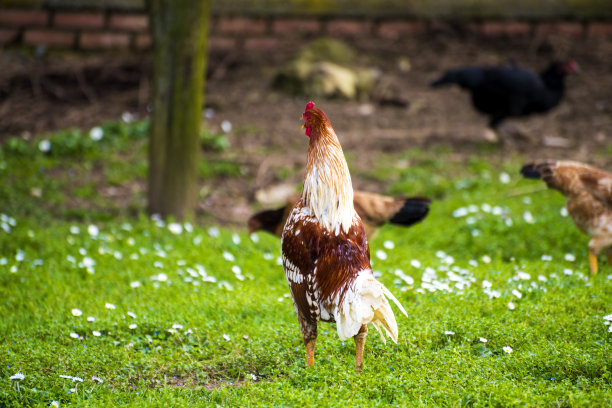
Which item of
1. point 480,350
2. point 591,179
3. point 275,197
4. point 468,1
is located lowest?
point 275,197

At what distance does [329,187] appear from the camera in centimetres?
371

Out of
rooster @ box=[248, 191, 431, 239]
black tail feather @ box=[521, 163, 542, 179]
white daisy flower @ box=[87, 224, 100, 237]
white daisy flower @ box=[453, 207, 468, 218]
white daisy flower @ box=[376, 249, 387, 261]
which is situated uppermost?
black tail feather @ box=[521, 163, 542, 179]

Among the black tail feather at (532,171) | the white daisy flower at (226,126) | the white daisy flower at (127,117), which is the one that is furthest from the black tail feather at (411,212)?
the white daisy flower at (127,117)

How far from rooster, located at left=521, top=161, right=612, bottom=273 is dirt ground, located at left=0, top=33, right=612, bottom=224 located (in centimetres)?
265

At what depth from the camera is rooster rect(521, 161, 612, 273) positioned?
506cm

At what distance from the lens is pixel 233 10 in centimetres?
1018

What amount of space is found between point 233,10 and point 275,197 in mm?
3968

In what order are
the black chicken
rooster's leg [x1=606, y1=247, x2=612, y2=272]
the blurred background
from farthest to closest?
the black chicken, the blurred background, rooster's leg [x1=606, y1=247, x2=612, y2=272]

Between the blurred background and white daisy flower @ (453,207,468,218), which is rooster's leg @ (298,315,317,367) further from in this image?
the blurred background

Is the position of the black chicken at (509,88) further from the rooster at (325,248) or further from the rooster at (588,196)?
the rooster at (325,248)

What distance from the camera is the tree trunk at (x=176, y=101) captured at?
6445 millimetres

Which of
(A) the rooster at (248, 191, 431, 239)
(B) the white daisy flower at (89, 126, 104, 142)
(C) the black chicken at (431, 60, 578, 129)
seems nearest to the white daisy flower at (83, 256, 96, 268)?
(A) the rooster at (248, 191, 431, 239)

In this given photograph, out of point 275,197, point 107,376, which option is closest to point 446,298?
point 107,376

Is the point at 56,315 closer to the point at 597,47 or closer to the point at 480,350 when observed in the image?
the point at 480,350
